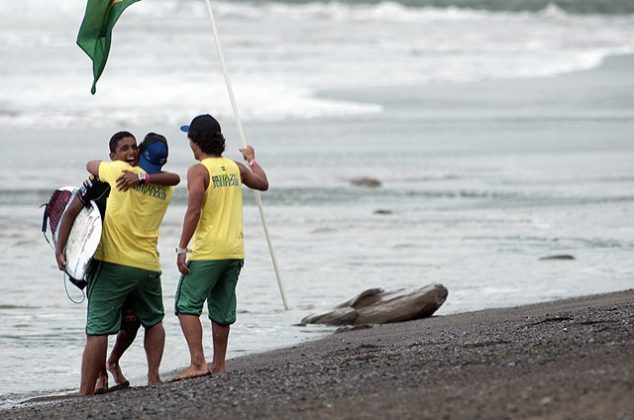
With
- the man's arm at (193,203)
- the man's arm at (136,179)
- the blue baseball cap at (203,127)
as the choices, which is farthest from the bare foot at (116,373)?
the blue baseball cap at (203,127)

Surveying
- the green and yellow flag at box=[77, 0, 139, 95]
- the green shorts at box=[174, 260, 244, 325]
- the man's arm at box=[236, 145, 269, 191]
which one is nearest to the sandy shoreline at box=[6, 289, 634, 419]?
the green shorts at box=[174, 260, 244, 325]

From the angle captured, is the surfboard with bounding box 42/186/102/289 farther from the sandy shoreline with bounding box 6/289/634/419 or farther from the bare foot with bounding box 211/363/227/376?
the bare foot with bounding box 211/363/227/376

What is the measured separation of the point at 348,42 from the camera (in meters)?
44.9

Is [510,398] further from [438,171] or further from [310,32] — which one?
[310,32]

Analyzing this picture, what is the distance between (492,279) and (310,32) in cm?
3841

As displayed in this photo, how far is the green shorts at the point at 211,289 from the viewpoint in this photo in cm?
732

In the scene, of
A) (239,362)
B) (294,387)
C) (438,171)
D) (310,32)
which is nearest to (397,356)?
(294,387)

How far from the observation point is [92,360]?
24.0ft

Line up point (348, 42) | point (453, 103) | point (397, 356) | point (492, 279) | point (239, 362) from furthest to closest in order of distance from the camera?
point (348, 42), point (453, 103), point (492, 279), point (239, 362), point (397, 356)

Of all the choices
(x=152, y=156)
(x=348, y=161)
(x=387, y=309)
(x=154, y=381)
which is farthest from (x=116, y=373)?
(x=348, y=161)

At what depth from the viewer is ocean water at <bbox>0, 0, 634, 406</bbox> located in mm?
10766

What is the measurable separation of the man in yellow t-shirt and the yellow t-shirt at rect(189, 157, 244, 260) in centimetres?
26

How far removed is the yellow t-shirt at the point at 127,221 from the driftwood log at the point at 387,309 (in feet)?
8.46

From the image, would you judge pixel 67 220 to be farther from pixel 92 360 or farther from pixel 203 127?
pixel 203 127
